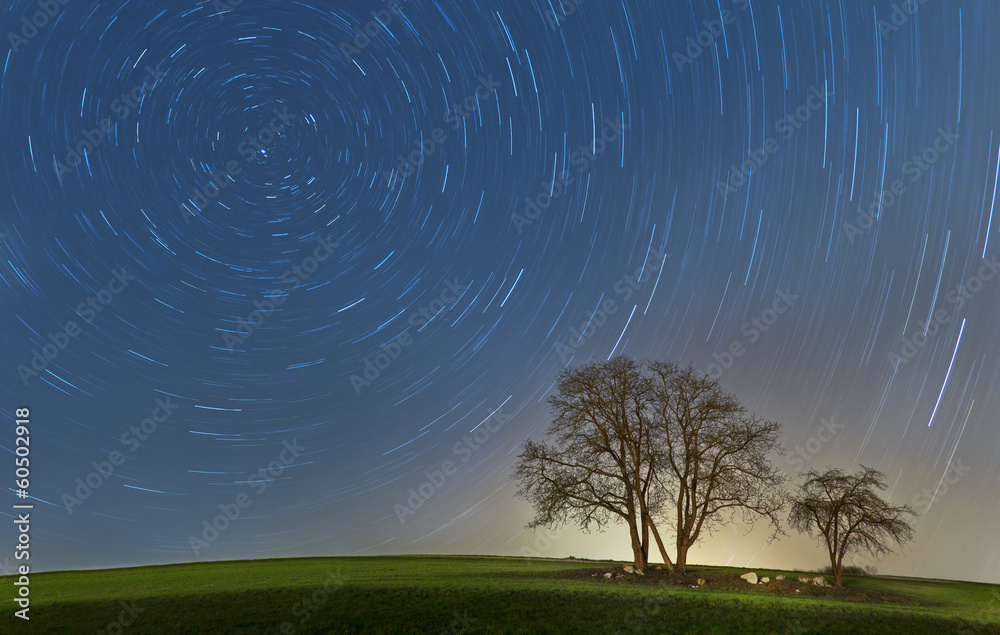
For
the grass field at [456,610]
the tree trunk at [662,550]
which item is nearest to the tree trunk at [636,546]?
the tree trunk at [662,550]

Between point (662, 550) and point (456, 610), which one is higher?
point (662, 550)

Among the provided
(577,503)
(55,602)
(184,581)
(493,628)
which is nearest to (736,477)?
(577,503)

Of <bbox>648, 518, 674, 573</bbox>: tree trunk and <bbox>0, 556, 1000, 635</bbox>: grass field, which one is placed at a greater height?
<bbox>648, 518, 674, 573</bbox>: tree trunk

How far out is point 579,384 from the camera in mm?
30422

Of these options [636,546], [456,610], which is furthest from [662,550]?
[456,610]

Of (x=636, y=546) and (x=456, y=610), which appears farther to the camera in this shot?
(x=636, y=546)

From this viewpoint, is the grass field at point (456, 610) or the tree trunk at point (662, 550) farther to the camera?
the tree trunk at point (662, 550)

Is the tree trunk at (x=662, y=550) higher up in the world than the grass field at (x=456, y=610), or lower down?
higher up

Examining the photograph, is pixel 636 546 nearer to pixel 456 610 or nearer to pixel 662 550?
pixel 662 550

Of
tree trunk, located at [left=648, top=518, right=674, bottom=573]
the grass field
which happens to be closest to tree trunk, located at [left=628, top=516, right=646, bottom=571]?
tree trunk, located at [left=648, top=518, right=674, bottom=573]

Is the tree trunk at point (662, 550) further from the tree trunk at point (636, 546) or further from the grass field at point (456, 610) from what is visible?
the grass field at point (456, 610)

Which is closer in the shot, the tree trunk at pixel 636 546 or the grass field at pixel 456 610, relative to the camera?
the grass field at pixel 456 610

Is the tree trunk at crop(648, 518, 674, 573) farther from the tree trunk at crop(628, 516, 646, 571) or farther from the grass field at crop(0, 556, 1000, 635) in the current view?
the grass field at crop(0, 556, 1000, 635)

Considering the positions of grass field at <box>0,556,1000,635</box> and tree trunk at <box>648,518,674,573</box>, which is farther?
tree trunk at <box>648,518,674,573</box>
